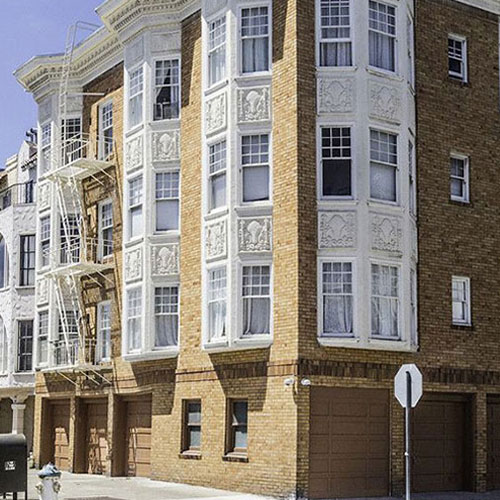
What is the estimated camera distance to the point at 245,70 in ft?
85.6

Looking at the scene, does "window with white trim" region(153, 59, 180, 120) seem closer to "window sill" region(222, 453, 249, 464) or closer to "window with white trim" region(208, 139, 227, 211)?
"window with white trim" region(208, 139, 227, 211)

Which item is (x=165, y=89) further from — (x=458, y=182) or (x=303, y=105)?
(x=458, y=182)

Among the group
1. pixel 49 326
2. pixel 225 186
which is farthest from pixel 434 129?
pixel 49 326

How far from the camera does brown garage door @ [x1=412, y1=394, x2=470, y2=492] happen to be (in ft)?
84.3

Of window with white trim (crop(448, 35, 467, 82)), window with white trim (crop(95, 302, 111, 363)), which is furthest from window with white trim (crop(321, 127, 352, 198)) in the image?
window with white trim (crop(95, 302, 111, 363))

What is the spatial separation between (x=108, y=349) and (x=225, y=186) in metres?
8.24

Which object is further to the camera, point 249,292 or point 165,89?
point 165,89

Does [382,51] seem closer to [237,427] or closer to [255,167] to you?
[255,167]

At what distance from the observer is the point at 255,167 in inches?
1008

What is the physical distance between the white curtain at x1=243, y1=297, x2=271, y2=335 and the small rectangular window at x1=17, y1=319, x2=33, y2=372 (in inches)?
671

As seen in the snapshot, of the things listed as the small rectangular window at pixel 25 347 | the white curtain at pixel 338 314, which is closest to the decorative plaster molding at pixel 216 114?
the white curtain at pixel 338 314

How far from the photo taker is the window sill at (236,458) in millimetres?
24828

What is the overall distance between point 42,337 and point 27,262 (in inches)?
222

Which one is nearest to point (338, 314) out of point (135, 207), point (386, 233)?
point (386, 233)
